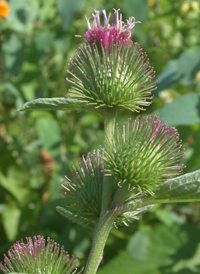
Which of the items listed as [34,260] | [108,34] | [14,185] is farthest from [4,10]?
[34,260]

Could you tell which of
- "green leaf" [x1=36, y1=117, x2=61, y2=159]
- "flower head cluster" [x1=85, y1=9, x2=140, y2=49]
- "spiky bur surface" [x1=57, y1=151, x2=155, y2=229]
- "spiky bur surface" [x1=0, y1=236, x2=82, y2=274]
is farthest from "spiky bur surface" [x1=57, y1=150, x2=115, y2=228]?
"green leaf" [x1=36, y1=117, x2=61, y2=159]

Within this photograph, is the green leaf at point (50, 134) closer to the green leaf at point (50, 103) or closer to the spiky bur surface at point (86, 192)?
the spiky bur surface at point (86, 192)

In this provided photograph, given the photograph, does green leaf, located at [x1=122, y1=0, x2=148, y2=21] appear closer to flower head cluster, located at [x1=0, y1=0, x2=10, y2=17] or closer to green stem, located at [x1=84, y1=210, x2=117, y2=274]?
flower head cluster, located at [x1=0, y1=0, x2=10, y2=17]

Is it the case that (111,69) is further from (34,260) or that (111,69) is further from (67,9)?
(67,9)

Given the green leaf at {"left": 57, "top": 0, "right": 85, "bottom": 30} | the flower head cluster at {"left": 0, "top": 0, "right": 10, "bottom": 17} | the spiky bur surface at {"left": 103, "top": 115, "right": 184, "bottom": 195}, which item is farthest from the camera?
the flower head cluster at {"left": 0, "top": 0, "right": 10, "bottom": 17}

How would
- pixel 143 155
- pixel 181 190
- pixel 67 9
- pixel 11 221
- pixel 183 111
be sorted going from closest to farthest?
1. pixel 181 190
2. pixel 143 155
3. pixel 183 111
4. pixel 67 9
5. pixel 11 221

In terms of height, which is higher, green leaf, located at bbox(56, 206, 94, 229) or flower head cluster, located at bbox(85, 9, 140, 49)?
flower head cluster, located at bbox(85, 9, 140, 49)
